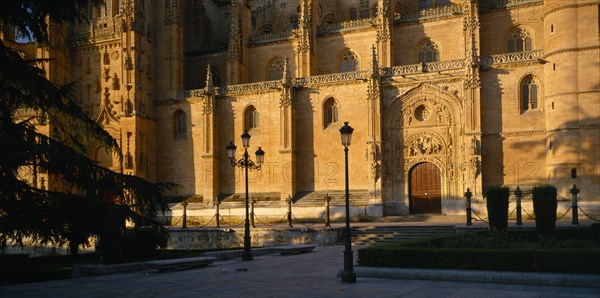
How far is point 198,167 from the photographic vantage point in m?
46.0

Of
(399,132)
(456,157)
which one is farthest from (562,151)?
(399,132)

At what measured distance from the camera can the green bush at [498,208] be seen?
23500 mm

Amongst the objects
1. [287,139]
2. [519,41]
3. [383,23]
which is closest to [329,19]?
[383,23]

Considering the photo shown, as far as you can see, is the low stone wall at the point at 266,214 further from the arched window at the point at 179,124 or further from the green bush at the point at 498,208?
the green bush at the point at 498,208

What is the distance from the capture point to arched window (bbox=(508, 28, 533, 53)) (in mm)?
41506

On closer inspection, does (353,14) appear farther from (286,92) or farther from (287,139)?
(287,139)

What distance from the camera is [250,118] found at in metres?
45.6

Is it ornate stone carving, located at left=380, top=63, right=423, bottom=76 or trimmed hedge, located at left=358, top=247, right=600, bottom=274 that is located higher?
ornate stone carving, located at left=380, top=63, right=423, bottom=76

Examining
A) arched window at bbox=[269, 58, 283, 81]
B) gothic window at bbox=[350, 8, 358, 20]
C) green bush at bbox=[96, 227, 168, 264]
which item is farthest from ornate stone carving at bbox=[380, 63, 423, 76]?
green bush at bbox=[96, 227, 168, 264]

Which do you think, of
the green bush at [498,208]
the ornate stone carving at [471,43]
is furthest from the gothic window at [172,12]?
the green bush at [498,208]

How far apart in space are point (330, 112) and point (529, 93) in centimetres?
1298

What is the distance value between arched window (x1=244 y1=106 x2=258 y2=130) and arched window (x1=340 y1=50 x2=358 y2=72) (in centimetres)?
757

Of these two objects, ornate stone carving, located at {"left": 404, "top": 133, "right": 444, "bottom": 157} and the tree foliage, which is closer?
the tree foliage

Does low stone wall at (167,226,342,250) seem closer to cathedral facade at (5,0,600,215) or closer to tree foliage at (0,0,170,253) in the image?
cathedral facade at (5,0,600,215)
